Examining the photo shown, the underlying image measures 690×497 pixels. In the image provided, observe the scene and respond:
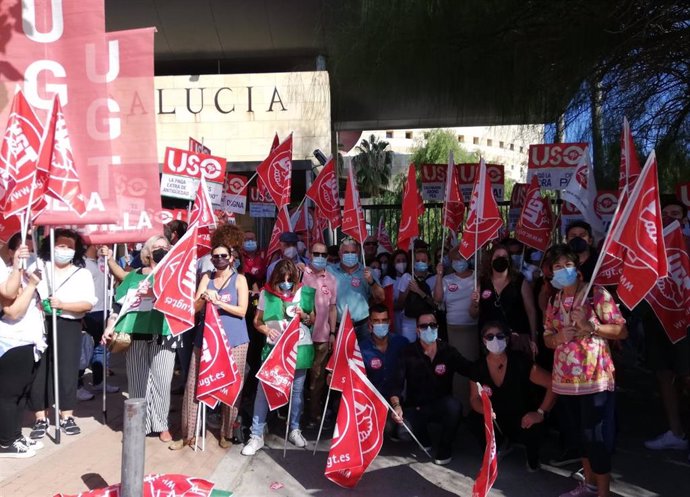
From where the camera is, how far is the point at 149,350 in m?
6.00

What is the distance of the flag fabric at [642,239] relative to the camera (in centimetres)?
432

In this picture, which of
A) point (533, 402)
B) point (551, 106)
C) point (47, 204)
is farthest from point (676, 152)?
point (47, 204)

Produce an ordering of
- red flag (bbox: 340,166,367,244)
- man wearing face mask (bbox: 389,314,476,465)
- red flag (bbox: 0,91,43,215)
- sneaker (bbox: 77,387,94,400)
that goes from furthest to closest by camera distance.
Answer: red flag (bbox: 340,166,367,244) → sneaker (bbox: 77,387,94,400) → man wearing face mask (bbox: 389,314,476,465) → red flag (bbox: 0,91,43,215)

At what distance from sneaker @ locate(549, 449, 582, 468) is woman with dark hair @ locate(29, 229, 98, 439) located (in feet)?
13.9

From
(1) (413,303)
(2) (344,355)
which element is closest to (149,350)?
(2) (344,355)

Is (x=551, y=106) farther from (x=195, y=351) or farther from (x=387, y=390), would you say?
(x=195, y=351)

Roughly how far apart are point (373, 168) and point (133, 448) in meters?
54.9

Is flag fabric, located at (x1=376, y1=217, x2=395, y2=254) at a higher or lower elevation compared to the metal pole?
higher

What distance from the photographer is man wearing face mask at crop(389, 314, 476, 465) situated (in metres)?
5.67

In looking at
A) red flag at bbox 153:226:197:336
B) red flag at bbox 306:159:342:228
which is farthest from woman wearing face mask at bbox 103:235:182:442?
red flag at bbox 306:159:342:228

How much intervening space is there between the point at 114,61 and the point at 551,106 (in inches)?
185

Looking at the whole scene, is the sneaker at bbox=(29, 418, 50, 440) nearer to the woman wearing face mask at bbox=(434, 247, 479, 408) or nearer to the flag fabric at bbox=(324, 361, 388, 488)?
the flag fabric at bbox=(324, 361, 388, 488)

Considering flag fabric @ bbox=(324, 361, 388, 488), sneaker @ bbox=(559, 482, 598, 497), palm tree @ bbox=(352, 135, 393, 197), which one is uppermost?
palm tree @ bbox=(352, 135, 393, 197)

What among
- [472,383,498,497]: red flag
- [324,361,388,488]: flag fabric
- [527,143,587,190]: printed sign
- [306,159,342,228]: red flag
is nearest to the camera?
[472,383,498,497]: red flag
